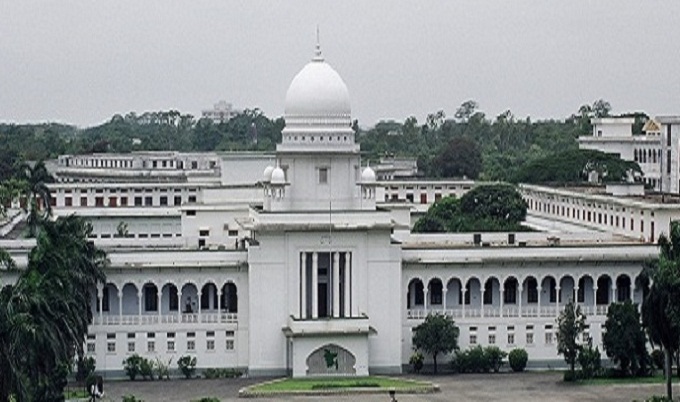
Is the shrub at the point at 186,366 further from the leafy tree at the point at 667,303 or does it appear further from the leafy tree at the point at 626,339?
the leafy tree at the point at 667,303

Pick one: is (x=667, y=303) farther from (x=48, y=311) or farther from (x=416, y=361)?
(x=48, y=311)

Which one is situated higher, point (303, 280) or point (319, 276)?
point (319, 276)

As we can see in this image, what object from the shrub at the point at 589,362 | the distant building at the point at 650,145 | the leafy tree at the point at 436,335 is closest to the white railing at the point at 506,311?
the leafy tree at the point at 436,335

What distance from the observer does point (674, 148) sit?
129250 mm

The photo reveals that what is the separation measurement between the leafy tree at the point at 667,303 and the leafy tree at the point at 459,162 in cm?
9768

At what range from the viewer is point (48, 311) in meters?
50.8

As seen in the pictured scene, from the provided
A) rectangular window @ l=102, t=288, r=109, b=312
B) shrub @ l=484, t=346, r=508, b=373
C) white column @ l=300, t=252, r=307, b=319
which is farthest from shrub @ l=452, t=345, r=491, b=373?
rectangular window @ l=102, t=288, r=109, b=312

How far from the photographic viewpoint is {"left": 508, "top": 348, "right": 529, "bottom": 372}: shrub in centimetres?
6625

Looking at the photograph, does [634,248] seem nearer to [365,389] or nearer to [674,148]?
[365,389]

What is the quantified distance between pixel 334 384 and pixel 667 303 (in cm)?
1395

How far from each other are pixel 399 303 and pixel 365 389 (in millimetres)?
6566

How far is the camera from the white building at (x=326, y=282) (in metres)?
65.4

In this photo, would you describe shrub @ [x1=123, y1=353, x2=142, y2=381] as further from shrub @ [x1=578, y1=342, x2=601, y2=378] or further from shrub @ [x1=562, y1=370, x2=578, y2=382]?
shrub @ [x1=578, y1=342, x2=601, y2=378]

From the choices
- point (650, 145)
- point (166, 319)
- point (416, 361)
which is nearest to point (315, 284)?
point (416, 361)
